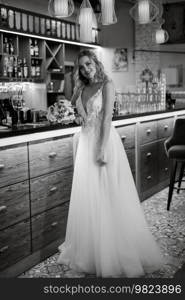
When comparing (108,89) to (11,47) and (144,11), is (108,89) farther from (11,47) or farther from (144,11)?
(11,47)

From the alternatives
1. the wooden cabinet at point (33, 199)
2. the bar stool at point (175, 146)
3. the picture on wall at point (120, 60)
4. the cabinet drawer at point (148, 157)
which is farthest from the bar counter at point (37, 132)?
the picture on wall at point (120, 60)

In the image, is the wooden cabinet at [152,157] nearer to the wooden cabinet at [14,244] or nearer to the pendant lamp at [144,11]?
the pendant lamp at [144,11]

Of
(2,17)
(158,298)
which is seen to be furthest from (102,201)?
(2,17)

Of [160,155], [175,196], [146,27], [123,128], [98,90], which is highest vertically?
[146,27]

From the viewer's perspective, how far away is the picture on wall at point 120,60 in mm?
10312

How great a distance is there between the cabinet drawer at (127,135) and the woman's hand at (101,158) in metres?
1.47

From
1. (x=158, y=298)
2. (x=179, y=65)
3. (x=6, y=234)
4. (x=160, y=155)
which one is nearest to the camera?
(x=158, y=298)

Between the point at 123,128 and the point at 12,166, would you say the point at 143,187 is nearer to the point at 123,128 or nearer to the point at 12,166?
the point at 123,128

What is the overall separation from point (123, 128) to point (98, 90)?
153cm

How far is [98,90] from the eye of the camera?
3365 mm

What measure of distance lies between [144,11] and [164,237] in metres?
2.69

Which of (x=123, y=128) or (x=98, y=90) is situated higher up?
(x=98, y=90)

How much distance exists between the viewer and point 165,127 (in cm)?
606

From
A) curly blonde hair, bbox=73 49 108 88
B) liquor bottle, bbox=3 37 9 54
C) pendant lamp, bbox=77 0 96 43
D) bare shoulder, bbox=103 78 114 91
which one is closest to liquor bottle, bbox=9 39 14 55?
liquor bottle, bbox=3 37 9 54
